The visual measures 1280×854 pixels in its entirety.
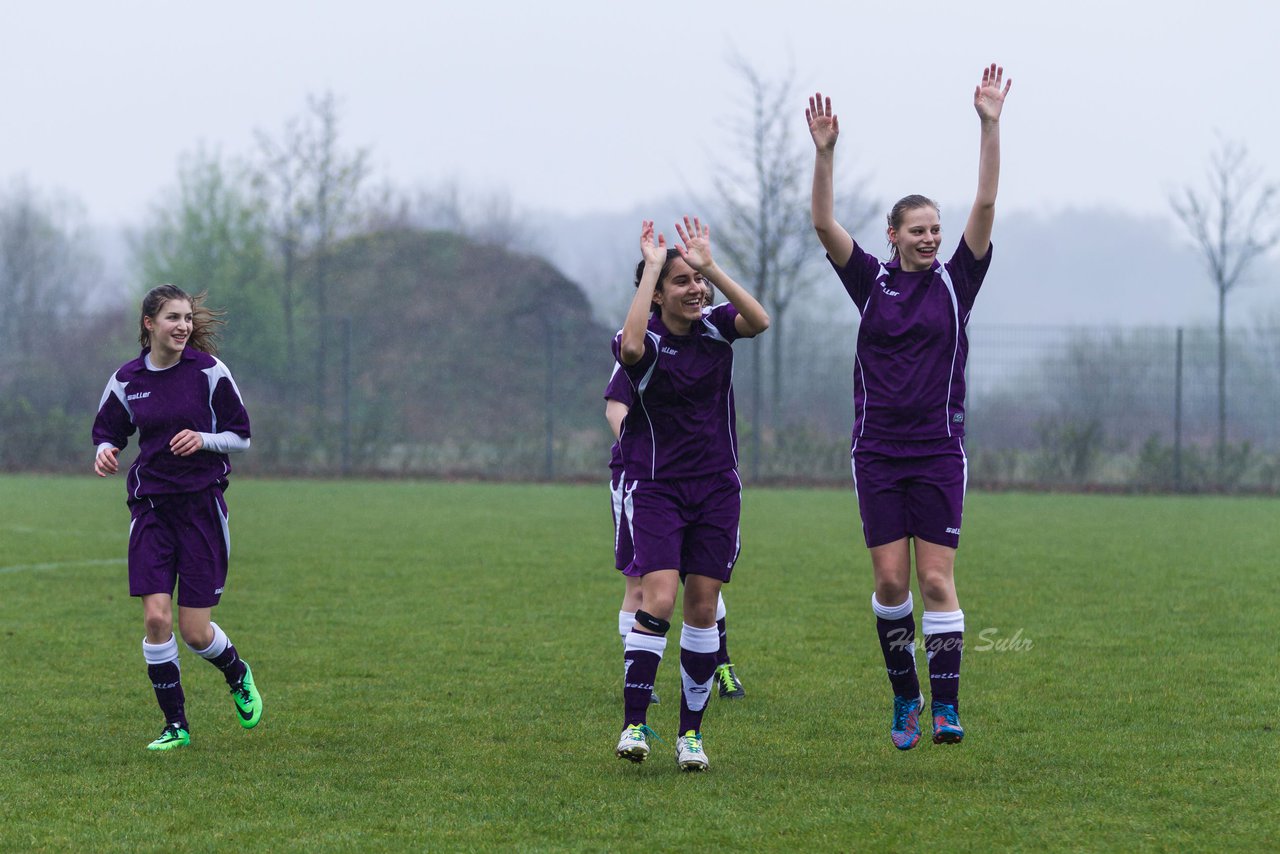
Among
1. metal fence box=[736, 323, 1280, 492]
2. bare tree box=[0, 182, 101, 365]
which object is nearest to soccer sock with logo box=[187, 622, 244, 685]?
metal fence box=[736, 323, 1280, 492]

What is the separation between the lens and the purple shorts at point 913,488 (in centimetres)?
536

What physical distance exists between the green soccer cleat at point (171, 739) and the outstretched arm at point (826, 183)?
122 inches

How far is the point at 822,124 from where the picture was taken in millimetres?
5465

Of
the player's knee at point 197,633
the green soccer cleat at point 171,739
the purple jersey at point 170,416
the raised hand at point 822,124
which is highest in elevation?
the raised hand at point 822,124

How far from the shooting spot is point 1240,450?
80.3 feet

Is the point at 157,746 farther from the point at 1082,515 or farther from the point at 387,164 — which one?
the point at 387,164

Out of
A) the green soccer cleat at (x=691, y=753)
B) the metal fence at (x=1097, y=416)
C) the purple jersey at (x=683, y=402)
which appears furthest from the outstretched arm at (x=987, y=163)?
the metal fence at (x=1097, y=416)

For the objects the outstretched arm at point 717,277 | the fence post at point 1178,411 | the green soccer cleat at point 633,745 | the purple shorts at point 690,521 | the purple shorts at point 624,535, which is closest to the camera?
the green soccer cleat at point 633,745

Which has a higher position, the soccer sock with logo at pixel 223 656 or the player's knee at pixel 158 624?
the player's knee at pixel 158 624

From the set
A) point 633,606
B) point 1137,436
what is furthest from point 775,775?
point 1137,436

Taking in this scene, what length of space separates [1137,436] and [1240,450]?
1650 millimetres

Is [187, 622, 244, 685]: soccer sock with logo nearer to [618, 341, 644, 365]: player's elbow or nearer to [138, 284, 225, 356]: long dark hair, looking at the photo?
[138, 284, 225, 356]: long dark hair

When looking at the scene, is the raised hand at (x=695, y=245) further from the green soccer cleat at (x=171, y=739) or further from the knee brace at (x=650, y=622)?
the green soccer cleat at (x=171, y=739)
